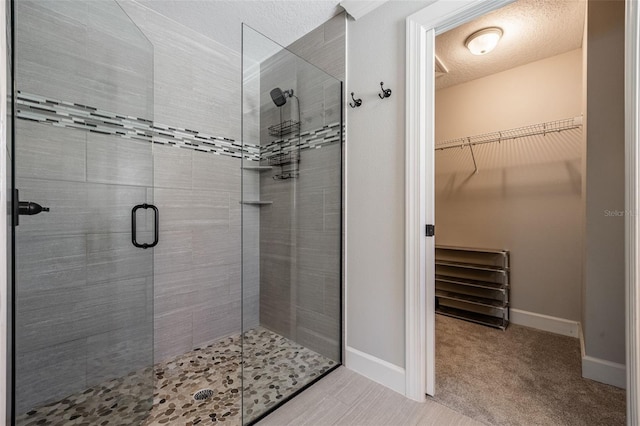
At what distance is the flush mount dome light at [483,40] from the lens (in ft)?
6.84

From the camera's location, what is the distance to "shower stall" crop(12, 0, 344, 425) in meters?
1.28

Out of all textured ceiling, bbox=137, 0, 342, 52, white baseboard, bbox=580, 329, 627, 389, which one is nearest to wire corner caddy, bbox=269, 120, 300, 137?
textured ceiling, bbox=137, 0, 342, 52

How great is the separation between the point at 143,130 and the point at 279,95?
2.71 ft

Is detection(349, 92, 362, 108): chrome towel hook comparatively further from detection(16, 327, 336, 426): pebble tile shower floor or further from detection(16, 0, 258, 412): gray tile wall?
detection(16, 327, 336, 426): pebble tile shower floor

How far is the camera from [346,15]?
1.90 metres

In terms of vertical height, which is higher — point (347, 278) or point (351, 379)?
point (347, 278)

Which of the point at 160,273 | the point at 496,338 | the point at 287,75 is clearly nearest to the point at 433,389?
the point at 496,338

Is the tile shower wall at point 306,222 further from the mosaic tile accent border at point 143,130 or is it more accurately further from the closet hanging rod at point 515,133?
the closet hanging rod at point 515,133

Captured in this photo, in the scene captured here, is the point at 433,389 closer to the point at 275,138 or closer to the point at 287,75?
the point at 275,138

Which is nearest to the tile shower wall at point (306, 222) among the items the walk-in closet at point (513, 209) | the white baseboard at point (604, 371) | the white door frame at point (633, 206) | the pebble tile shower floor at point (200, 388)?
the pebble tile shower floor at point (200, 388)

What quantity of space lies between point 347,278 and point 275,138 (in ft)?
3.48

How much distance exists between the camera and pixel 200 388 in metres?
1.65

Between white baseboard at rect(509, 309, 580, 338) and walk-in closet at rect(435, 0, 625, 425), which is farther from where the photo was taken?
white baseboard at rect(509, 309, 580, 338)

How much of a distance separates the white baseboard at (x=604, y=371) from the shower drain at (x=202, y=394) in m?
2.36
